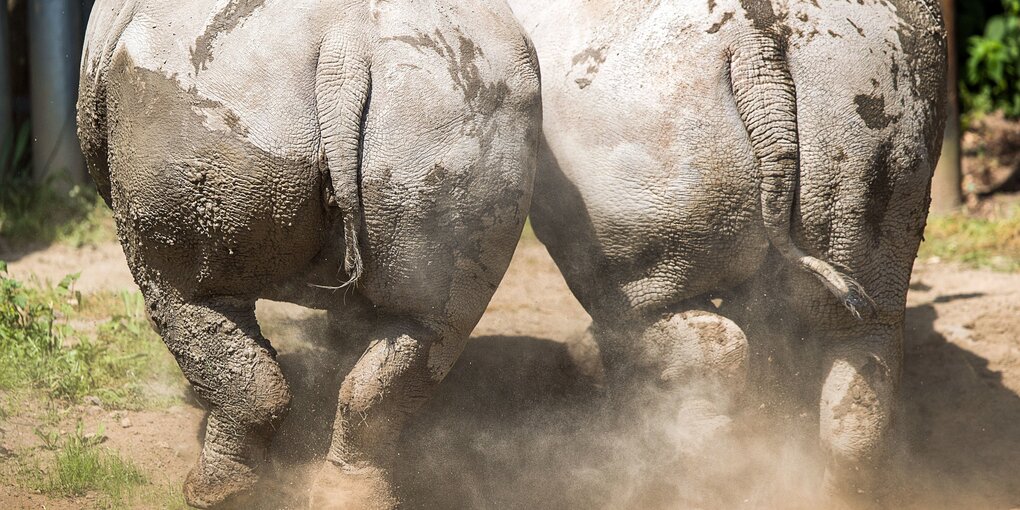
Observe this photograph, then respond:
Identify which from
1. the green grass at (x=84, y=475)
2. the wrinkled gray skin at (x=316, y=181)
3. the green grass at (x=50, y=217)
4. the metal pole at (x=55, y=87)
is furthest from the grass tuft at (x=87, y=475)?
the metal pole at (x=55, y=87)

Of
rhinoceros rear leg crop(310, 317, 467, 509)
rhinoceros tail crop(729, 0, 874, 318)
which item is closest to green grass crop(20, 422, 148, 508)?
rhinoceros rear leg crop(310, 317, 467, 509)

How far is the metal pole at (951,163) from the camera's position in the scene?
8156 millimetres

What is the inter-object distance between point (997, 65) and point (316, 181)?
320 inches

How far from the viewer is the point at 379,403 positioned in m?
3.38

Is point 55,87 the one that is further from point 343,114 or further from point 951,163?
point 951,163

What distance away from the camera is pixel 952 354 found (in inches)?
222

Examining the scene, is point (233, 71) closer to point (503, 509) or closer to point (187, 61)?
point (187, 61)

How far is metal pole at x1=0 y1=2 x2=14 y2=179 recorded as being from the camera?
23.8ft

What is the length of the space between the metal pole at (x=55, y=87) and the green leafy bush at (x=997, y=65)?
23.6 ft

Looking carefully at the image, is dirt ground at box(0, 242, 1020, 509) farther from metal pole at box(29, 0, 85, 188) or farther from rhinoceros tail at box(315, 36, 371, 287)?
metal pole at box(29, 0, 85, 188)

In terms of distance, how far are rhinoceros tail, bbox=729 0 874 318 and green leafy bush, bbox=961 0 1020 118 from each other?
684 centimetres

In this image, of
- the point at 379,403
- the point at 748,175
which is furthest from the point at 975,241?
the point at 379,403

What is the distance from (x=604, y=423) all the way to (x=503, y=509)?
48 centimetres

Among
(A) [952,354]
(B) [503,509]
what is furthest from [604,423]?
(A) [952,354]
